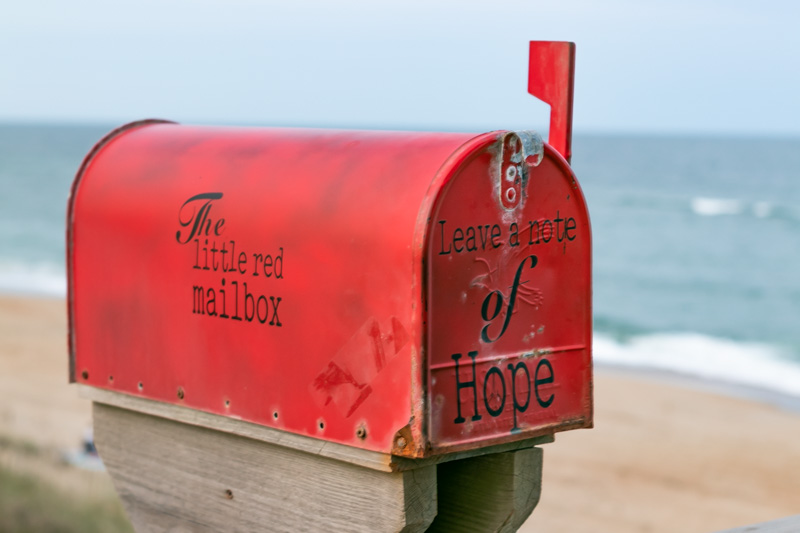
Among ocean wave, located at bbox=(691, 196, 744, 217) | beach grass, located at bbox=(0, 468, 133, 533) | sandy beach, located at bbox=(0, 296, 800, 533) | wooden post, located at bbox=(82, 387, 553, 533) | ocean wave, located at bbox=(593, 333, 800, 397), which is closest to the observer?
wooden post, located at bbox=(82, 387, 553, 533)

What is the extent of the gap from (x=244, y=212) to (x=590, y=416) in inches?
29.7

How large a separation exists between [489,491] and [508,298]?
0.43 metres

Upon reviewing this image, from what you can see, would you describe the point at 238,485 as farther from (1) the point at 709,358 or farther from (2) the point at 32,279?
(2) the point at 32,279

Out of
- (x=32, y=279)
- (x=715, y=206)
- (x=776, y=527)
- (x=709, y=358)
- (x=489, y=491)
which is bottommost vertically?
(x=715, y=206)

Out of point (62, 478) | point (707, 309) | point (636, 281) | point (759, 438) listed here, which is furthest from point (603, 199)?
point (62, 478)

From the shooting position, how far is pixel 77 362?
2.32 meters

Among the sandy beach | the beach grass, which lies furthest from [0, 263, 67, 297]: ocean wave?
the beach grass

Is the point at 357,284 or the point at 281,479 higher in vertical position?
the point at 357,284

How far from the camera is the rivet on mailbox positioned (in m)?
1.68

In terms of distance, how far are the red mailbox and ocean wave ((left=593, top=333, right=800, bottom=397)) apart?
1152 cm

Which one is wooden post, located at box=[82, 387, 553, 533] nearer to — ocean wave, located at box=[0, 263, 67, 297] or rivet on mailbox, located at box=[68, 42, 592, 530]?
rivet on mailbox, located at box=[68, 42, 592, 530]

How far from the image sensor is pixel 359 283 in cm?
173

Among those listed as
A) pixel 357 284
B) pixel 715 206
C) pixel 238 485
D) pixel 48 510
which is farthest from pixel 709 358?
pixel 715 206

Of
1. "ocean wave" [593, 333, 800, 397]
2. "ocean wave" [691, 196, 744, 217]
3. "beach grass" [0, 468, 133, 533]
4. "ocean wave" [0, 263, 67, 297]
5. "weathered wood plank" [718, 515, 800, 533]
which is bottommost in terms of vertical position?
"ocean wave" [691, 196, 744, 217]
